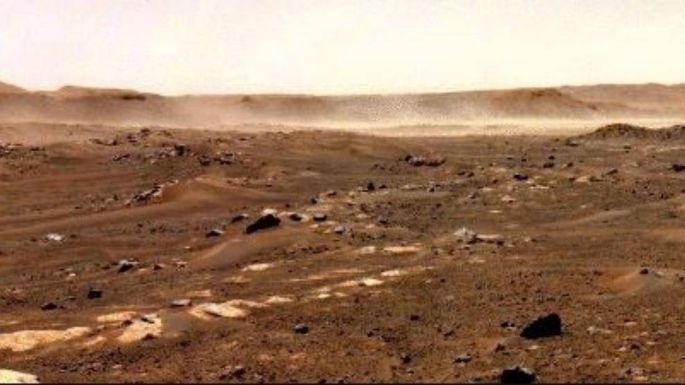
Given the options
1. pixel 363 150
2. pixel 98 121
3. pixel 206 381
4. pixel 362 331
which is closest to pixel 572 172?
pixel 363 150

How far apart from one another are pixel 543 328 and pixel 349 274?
2974 millimetres

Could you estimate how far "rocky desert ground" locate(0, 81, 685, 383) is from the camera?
23.7 ft

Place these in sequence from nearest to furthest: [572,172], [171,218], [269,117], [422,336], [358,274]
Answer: [422,336], [358,274], [171,218], [572,172], [269,117]

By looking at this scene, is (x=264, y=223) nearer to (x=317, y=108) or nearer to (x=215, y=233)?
(x=215, y=233)

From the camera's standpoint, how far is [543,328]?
300 inches

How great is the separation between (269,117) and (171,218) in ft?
131

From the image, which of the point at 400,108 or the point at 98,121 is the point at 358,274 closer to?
the point at 98,121

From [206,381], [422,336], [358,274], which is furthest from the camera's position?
[358,274]

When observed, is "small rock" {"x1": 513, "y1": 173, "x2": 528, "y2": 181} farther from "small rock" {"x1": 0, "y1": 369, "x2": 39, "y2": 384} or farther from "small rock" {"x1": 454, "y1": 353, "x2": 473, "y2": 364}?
"small rock" {"x1": 0, "y1": 369, "x2": 39, "y2": 384}

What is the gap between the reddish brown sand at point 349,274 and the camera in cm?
724

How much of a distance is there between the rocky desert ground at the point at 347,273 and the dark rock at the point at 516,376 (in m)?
0.01

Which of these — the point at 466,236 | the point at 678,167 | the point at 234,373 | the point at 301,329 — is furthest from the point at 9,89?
the point at 234,373

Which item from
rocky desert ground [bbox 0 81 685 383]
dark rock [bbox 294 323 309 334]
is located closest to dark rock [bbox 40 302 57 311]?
rocky desert ground [bbox 0 81 685 383]

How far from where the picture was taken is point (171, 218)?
50.4 feet
